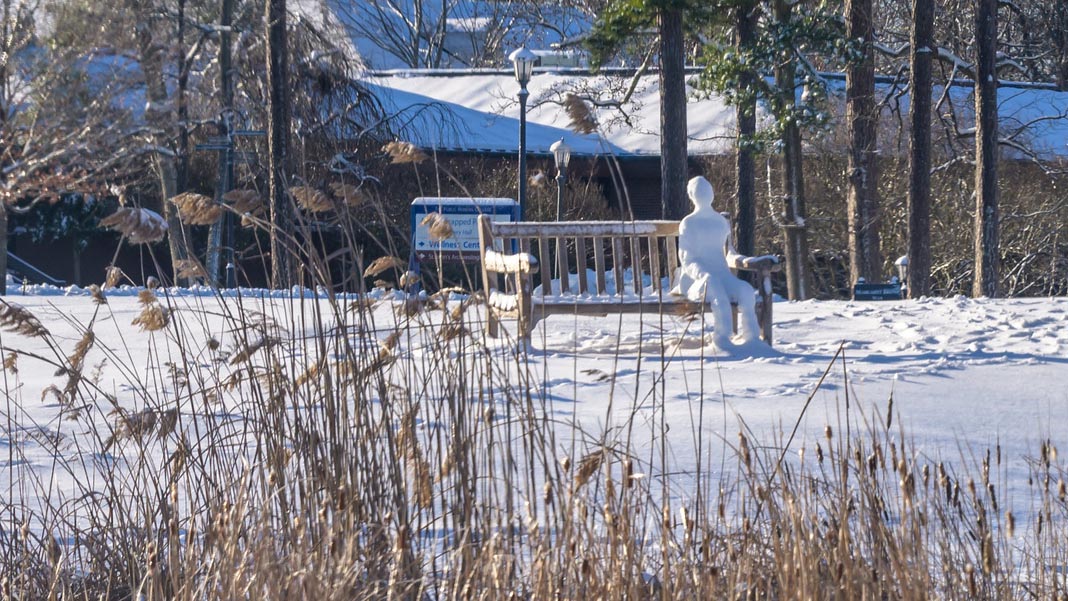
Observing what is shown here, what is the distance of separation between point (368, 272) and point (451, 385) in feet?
1.15

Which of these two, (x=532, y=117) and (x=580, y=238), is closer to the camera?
(x=580, y=238)

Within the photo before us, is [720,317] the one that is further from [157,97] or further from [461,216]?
[157,97]

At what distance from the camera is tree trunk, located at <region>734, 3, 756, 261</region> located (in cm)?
1553

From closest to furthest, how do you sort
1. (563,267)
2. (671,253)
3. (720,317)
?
1. (720,317)
2. (563,267)
3. (671,253)

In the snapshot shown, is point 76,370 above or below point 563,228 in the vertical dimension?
below

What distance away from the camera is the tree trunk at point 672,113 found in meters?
13.7

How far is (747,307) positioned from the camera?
677 cm

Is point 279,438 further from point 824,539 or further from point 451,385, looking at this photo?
point 824,539

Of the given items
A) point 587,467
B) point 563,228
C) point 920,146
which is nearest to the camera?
point 587,467

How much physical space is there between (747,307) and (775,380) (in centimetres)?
111

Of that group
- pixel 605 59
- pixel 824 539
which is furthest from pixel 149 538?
pixel 605 59

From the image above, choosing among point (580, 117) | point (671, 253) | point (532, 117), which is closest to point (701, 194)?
point (671, 253)

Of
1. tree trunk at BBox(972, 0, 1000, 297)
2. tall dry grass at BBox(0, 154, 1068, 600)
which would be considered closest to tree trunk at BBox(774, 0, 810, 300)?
tree trunk at BBox(972, 0, 1000, 297)

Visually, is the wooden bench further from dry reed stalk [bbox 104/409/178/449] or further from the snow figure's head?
dry reed stalk [bbox 104/409/178/449]
